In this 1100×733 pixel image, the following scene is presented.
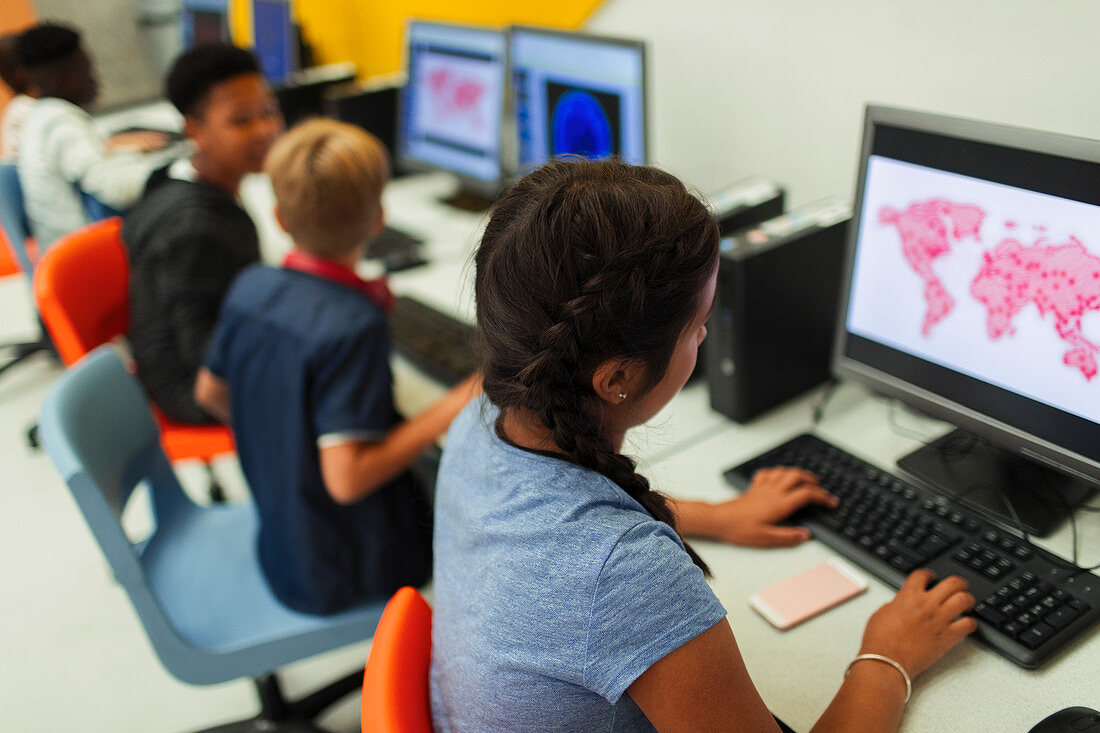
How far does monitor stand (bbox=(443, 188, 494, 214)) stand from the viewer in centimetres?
253

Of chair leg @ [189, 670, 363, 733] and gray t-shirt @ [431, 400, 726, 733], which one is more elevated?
gray t-shirt @ [431, 400, 726, 733]

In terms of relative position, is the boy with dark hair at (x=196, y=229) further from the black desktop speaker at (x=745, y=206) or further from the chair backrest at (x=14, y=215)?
the black desktop speaker at (x=745, y=206)

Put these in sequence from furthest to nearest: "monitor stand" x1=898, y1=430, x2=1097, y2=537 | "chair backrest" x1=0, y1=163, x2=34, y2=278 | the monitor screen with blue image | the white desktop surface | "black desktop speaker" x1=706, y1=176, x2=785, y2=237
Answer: the monitor screen with blue image → "chair backrest" x1=0, y1=163, x2=34, y2=278 → "black desktop speaker" x1=706, y1=176, x2=785, y2=237 → "monitor stand" x1=898, y1=430, x2=1097, y2=537 → the white desktop surface

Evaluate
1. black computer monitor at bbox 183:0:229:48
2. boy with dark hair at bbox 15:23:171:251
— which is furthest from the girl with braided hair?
black computer monitor at bbox 183:0:229:48

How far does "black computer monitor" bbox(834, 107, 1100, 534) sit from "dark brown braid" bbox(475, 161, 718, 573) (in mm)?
464

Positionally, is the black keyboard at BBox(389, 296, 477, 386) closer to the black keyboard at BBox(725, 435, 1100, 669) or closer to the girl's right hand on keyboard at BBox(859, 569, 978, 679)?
the black keyboard at BBox(725, 435, 1100, 669)

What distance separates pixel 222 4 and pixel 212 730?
3.23 meters

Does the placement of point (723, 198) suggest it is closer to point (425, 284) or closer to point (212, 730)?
point (425, 284)

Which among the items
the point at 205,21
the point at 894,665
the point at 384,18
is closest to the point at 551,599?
the point at 894,665

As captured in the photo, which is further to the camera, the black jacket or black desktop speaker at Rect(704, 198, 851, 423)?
the black jacket

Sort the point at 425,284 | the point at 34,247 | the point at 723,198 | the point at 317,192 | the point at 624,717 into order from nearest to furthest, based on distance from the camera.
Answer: the point at 624,717 < the point at 317,192 < the point at 723,198 < the point at 425,284 < the point at 34,247

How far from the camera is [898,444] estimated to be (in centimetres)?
129

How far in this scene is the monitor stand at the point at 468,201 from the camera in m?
2.53

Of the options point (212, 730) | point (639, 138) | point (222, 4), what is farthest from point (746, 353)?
point (222, 4)
